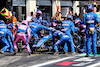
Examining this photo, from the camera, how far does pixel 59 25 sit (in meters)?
13.8

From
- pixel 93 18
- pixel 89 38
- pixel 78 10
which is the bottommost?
pixel 89 38

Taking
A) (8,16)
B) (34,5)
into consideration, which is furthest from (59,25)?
(34,5)

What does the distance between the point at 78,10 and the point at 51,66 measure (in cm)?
1933

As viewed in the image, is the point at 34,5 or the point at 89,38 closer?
the point at 89,38

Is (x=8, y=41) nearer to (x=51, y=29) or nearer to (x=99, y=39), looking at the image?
(x=51, y=29)

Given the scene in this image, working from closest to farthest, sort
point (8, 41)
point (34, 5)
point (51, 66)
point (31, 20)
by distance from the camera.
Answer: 1. point (51, 66)
2. point (8, 41)
3. point (31, 20)
4. point (34, 5)

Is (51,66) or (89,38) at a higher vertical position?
(89,38)

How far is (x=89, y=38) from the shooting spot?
11.4 m

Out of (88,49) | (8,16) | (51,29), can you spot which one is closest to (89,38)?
(88,49)

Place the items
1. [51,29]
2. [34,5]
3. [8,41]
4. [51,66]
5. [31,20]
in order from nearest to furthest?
[51,66] < [51,29] < [8,41] < [31,20] < [34,5]

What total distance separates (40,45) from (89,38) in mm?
3004

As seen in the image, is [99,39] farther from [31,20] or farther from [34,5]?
[34,5]

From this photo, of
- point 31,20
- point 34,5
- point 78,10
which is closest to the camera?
point 31,20

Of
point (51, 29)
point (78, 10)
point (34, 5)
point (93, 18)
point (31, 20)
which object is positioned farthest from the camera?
point (78, 10)
